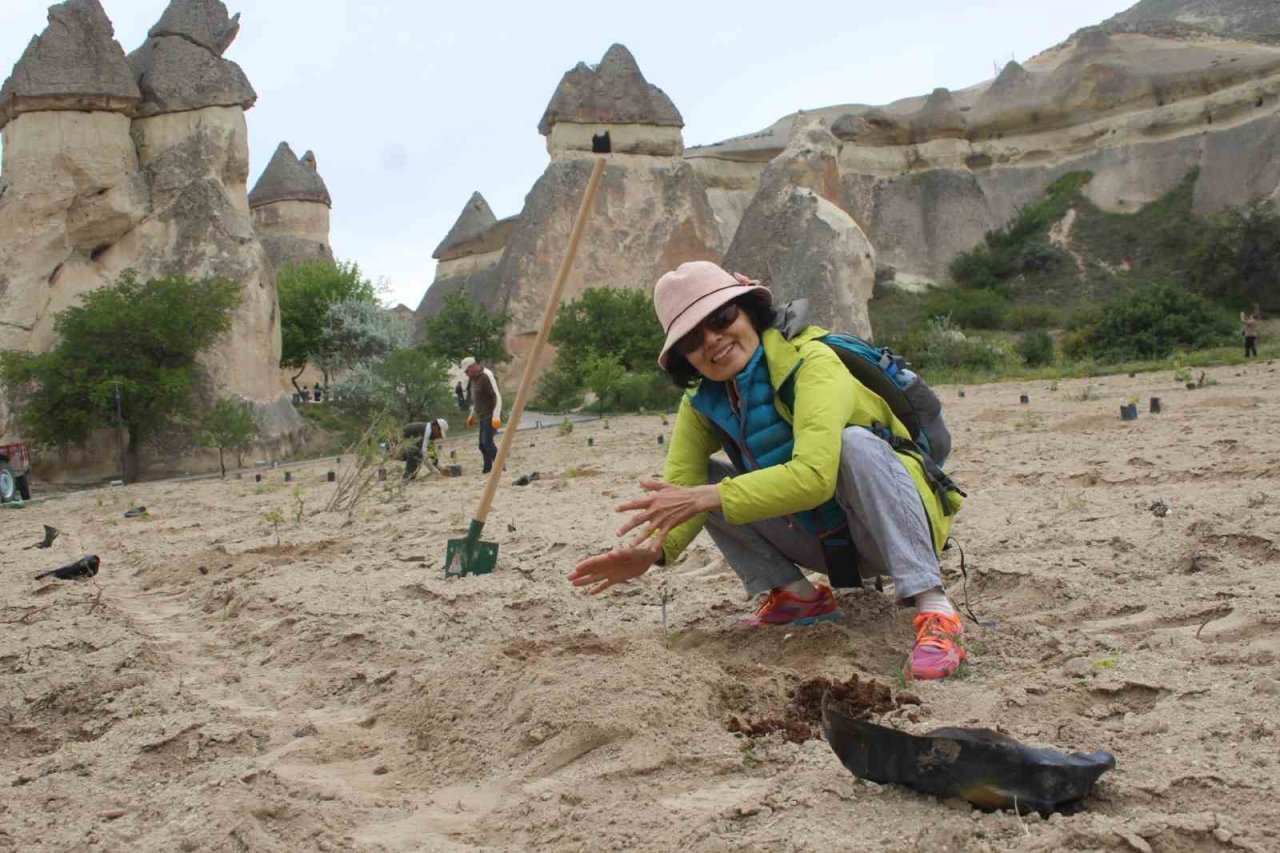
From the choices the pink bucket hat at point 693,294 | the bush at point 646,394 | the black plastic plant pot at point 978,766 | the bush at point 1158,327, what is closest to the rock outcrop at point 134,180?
the bush at point 646,394

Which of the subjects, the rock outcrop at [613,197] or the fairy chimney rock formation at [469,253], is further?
the fairy chimney rock formation at [469,253]

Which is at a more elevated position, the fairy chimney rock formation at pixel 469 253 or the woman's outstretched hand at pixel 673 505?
the fairy chimney rock formation at pixel 469 253

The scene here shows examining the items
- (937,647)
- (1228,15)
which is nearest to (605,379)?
(937,647)

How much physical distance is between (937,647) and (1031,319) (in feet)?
76.9

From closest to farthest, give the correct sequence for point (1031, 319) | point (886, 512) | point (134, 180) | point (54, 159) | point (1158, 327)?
point (886, 512), point (54, 159), point (134, 180), point (1158, 327), point (1031, 319)

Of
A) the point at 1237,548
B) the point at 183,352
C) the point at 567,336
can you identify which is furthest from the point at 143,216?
the point at 1237,548

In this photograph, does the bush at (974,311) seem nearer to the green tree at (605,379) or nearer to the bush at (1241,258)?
the bush at (1241,258)

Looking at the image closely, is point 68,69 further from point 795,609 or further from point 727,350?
point 795,609

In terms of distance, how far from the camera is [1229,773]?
1841 millimetres

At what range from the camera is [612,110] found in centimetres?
2584

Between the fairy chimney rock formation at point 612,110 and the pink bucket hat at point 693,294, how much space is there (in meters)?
23.2

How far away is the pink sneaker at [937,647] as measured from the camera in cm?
267

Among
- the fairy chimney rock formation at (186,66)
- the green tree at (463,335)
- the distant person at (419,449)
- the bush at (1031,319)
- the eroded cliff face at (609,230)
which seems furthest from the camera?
the eroded cliff face at (609,230)

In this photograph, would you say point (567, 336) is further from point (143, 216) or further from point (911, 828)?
point (911, 828)
